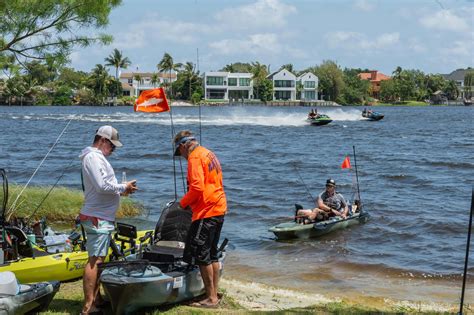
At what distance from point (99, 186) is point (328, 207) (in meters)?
10.9

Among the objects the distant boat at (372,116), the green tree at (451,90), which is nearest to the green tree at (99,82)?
the distant boat at (372,116)

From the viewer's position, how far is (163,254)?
8172 mm

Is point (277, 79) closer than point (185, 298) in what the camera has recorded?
No

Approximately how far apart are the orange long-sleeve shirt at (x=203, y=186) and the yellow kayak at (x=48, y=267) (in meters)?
2.98

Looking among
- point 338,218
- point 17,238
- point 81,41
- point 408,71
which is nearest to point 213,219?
point 17,238

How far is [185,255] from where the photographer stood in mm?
7777

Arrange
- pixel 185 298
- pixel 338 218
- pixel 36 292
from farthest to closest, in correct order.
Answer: pixel 338 218
pixel 185 298
pixel 36 292

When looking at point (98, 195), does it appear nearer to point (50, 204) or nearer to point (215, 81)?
point (50, 204)

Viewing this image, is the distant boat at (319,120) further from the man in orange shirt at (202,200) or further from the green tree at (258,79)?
the green tree at (258,79)

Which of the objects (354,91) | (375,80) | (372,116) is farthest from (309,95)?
(372,116)

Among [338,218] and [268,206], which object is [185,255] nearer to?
[338,218]

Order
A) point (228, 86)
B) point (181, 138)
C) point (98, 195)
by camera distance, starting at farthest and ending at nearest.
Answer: point (228, 86) → point (181, 138) → point (98, 195)

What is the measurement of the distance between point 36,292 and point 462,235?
43.8ft

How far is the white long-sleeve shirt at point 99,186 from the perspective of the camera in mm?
6867
